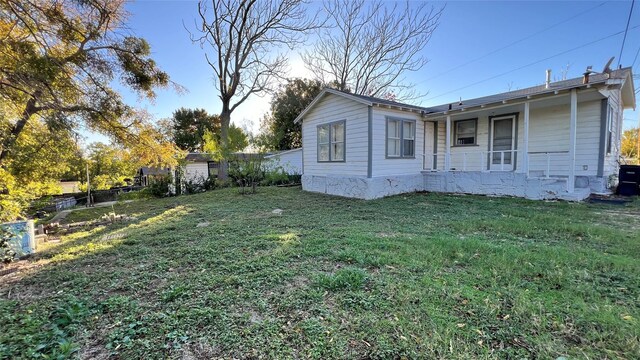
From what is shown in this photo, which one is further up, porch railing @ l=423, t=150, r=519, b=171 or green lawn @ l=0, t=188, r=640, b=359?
porch railing @ l=423, t=150, r=519, b=171

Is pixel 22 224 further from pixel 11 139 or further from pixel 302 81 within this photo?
pixel 302 81

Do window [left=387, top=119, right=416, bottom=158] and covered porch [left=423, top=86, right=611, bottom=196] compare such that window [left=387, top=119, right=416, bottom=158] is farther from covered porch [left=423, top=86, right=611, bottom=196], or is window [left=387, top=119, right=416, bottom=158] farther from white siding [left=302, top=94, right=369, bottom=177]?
white siding [left=302, top=94, right=369, bottom=177]

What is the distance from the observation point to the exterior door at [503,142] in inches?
358

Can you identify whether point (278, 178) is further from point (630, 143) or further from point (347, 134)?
point (630, 143)

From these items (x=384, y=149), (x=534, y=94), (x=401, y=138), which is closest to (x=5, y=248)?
Answer: (x=384, y=149)

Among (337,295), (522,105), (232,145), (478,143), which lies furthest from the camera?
(232,145)

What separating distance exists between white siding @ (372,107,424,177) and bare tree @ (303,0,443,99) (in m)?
10.8

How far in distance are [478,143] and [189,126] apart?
2733 centimetres

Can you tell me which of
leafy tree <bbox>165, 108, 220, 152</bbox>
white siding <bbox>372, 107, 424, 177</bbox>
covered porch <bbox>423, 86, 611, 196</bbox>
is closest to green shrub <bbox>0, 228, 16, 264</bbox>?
white siding <bbox>372, 107, 424, 177</bbox>

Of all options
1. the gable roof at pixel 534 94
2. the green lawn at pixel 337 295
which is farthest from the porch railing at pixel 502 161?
the green lawn at pixel 337 295

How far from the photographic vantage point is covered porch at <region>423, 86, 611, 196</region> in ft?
24.6

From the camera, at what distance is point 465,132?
33.0ft

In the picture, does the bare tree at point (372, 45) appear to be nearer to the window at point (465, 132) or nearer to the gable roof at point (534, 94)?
the window at point (465, 132)

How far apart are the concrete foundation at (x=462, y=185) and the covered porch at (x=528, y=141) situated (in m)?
0.03
